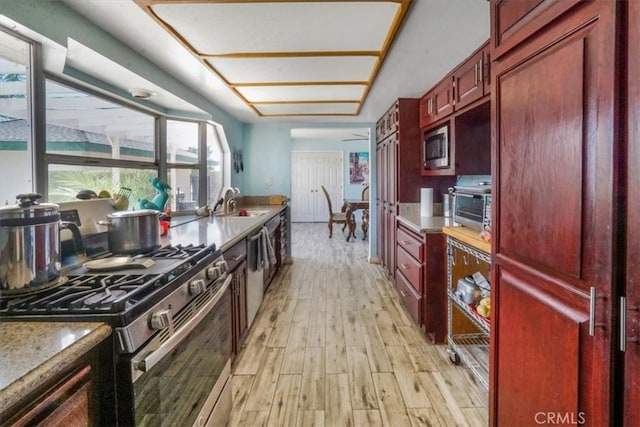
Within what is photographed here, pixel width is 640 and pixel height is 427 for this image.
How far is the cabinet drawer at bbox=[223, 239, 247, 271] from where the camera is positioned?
1.96 meters

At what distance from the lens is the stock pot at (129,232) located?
1481 mm

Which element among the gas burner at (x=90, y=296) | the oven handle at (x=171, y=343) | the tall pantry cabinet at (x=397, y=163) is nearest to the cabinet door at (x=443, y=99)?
the tall pantry cabinet at (x=397, y=163)

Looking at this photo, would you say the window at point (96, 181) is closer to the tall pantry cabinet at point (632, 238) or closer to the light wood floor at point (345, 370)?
the light wood floor at point (345, 370)

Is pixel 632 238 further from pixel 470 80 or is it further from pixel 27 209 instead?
pixel 470 80

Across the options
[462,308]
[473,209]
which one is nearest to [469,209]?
[473,209]

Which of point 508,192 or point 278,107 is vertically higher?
point 278,107

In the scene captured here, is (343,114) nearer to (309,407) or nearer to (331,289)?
(331,289)

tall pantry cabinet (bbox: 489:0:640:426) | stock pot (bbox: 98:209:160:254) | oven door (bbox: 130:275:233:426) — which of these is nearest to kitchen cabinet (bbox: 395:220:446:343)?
tall pantry cabinet (bbox: 489:0:640:426)

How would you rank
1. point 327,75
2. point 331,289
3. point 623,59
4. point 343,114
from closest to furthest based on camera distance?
point 623,59, point 327,75, point 331,289, point 343,114

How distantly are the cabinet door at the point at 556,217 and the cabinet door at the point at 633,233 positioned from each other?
34 millimetres

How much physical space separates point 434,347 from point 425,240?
78cm

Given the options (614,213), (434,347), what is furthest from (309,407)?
(614,213)

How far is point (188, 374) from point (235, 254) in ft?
3.16

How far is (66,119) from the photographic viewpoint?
2.04 m
